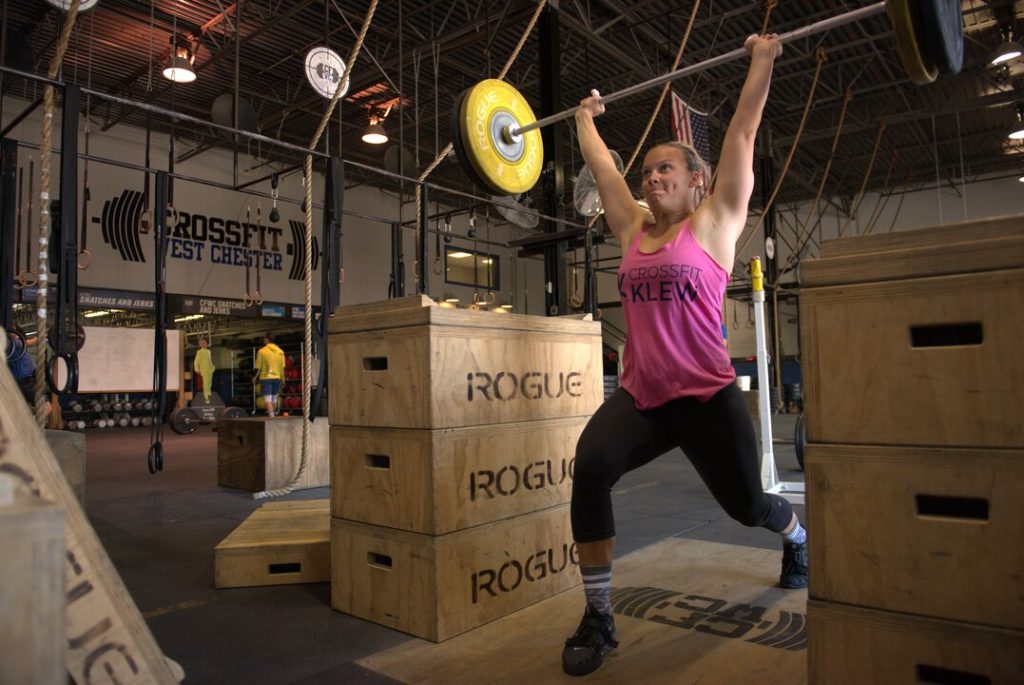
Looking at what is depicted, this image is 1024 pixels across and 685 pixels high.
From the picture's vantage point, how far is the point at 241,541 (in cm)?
226

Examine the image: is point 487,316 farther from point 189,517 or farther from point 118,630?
point 189,517

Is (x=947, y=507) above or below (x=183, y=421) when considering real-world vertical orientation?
above

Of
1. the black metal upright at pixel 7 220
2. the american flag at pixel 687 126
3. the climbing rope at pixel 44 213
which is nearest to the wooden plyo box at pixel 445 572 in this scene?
the climbing rope at pixel 44 213

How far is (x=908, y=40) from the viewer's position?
1.38 m

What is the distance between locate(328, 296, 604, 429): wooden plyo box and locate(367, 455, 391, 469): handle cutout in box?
0.09m

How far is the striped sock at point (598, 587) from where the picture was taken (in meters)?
1.56

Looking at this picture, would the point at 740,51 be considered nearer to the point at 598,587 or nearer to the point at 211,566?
the point at 598,587

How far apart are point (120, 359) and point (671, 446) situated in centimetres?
1148

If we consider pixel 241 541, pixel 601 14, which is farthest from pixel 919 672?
pixel 601 14

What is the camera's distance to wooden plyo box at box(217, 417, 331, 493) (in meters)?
4.16

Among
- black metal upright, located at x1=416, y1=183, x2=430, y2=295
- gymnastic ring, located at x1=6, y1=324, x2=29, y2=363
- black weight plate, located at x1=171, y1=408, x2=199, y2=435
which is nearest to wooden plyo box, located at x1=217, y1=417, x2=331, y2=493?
gymnastic ring, located at x1=6, y1=324, x2=29, y2=363

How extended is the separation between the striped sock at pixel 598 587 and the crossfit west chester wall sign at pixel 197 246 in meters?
8.60

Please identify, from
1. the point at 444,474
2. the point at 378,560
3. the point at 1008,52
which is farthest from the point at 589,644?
the point at 1008,52

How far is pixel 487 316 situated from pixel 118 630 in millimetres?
1185
